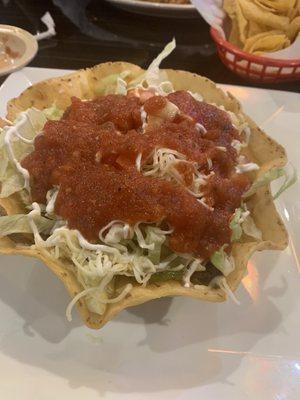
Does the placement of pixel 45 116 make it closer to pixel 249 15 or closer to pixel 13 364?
pixel 13 364

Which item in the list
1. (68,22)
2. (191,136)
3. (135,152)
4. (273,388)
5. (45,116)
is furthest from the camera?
(68,22)

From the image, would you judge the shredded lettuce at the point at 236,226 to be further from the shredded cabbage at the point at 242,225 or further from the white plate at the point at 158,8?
the white plate at the point at 158,8

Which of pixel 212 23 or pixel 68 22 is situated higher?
pixel 212 23

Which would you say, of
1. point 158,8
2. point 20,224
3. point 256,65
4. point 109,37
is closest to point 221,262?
point 20,224

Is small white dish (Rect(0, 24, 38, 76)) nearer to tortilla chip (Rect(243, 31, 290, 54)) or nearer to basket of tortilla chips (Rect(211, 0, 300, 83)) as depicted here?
basket of tortilla chips (Rect(211, 0, 300, 83))

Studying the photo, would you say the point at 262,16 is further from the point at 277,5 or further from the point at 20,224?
the point at 20,224

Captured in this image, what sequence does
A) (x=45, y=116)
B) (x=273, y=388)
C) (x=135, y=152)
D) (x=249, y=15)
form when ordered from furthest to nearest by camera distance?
(x=249, y=15)
(x=45, y=116)
(x=135, y=152)
(x=273, y=388)

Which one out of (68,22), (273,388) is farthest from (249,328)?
(68,22)
